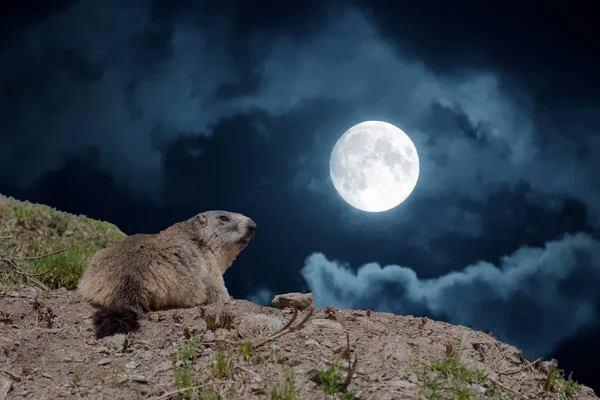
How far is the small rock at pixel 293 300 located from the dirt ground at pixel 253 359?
505mm

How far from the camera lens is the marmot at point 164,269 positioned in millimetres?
7094

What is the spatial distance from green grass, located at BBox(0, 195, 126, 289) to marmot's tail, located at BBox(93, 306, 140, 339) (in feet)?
12.9

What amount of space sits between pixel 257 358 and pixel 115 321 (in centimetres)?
219

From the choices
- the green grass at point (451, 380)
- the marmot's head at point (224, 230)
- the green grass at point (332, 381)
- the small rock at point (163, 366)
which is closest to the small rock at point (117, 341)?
the small rock at point (163, 366)

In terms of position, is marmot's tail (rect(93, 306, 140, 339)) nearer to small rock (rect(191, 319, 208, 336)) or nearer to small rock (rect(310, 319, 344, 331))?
small rock (rect(191, 319, 208, 336))

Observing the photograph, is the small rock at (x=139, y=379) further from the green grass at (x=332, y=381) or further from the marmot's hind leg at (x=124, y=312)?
the green grass at (x=332, y=381)

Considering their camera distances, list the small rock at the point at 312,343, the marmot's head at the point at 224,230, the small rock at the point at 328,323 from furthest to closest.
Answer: the marmot's head at the point at 224,230
the small rock at the point at 328,323
the small rock at the point at 312,343

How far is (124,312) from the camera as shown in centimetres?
656

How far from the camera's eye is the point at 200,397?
4.67 meters

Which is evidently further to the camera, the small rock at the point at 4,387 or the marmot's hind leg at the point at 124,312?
the marmot's hind leg at the point at 124,312

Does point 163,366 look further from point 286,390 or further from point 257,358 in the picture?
point 286,390

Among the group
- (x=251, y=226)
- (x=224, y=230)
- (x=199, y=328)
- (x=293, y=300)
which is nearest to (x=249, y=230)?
(x=251, y=226)

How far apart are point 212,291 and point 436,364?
13.8ft

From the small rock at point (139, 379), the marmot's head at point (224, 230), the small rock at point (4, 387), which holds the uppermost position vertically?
the marmot's head at point (224, 230)
